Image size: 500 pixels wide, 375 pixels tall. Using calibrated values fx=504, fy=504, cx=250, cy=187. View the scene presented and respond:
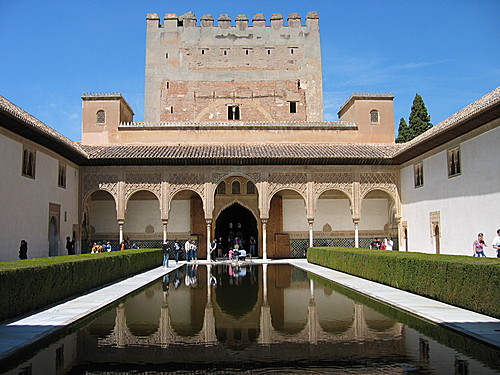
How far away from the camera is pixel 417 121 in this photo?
112 ft

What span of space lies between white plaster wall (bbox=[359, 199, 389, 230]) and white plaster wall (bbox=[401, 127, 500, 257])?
12.1 feet

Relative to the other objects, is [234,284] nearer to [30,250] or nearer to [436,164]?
[30,250]

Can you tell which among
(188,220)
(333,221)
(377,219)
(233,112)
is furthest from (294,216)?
(233,112)

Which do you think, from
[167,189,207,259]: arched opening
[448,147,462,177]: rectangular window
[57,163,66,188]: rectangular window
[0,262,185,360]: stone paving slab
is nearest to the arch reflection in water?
[0,262,185,360]: stone paving slab

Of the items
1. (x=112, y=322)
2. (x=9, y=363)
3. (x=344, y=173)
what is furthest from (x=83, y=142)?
(x=9, y=363)

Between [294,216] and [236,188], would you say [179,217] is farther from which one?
[294,216]

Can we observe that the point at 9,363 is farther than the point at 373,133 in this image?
No

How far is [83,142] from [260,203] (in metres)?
9.16

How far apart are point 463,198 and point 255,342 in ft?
38.4

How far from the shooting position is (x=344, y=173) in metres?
21.6

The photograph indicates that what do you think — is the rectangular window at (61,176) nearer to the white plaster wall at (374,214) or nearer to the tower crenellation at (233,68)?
the tower crenellation at (233,68)

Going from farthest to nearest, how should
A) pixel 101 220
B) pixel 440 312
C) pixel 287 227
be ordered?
pixel 287 227 < pixel 101 220 < pixel 440 312

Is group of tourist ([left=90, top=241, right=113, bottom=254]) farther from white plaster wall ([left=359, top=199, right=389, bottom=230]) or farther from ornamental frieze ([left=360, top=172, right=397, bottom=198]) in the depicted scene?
white plaster wall ([left=359, top=199, right=389, bottom=230])

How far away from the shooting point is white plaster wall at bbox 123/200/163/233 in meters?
23.5
